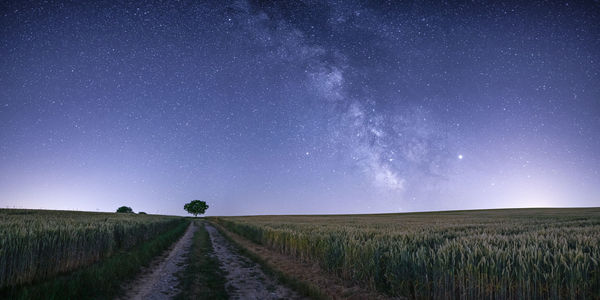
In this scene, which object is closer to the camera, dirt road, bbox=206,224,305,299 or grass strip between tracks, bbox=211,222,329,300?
grass strip between tracks, bbox=211,222,329,300

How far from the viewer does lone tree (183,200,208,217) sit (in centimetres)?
12306

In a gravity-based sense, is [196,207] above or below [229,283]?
below

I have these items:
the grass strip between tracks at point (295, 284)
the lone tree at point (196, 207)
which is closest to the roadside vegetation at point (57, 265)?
the grass strip between tracks at point (295, 284)

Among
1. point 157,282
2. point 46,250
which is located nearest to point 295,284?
point 157,282

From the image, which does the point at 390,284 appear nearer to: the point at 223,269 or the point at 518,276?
the point at 518,276

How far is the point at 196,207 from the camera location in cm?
12388

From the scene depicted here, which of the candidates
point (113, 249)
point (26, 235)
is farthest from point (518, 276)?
point (113, 249)

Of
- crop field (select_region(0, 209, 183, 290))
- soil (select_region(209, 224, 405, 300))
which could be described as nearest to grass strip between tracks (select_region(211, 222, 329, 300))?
soil (select_region(209, 224, 405, 300))

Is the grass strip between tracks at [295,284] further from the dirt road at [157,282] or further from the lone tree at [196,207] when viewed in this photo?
the lone tree at [196,207]

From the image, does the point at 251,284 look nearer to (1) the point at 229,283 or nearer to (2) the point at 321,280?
(1) the point at 229,283

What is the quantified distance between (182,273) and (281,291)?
431cm

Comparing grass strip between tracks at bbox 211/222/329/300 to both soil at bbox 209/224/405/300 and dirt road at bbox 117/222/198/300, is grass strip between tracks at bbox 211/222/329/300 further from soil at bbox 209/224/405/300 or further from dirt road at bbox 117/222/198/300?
dirt road at bbox 117/222/198/300

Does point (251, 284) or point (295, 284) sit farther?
point (251, 284)

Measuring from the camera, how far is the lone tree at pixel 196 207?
123 metres
